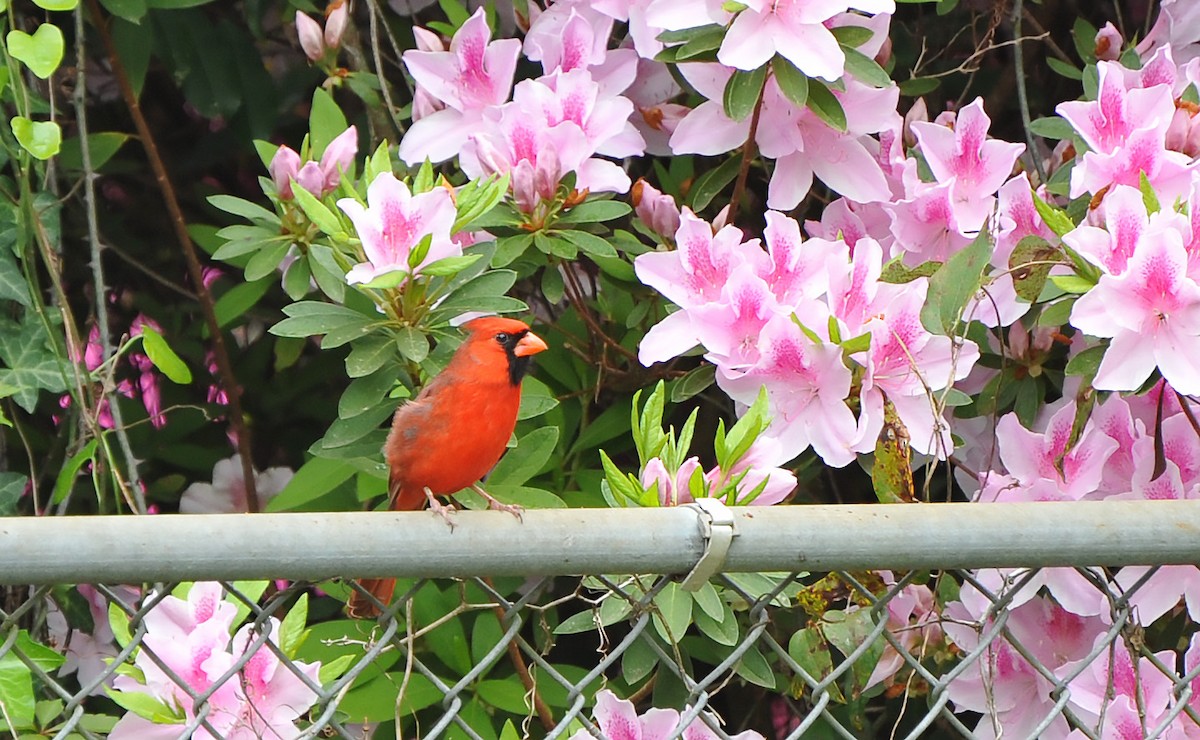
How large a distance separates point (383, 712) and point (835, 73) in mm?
1140

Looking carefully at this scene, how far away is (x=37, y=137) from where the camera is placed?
191 cm

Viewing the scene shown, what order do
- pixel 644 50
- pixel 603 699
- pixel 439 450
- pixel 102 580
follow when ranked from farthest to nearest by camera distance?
1. pixel 644 50
2. pixel 439 450
3. pixel 603 699
4. pixel 102 580

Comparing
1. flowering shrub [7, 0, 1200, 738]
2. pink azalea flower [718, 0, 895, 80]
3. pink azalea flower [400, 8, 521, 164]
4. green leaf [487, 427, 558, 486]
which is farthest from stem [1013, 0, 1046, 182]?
green leaf [487, 427, 558, 486]

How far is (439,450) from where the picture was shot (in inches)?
77.5

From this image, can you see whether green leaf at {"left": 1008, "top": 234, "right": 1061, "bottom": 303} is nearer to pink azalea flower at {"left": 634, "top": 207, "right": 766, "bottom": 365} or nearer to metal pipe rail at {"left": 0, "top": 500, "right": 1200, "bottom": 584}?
pink azalea flower at {"left": 634, "top": 207, "right": 766, "bottom": 365}

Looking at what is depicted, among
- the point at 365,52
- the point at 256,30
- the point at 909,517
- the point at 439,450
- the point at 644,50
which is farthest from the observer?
the point at 365,52

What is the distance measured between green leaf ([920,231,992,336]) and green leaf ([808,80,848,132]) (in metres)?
0.31

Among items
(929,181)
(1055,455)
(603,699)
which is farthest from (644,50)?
(603,699)

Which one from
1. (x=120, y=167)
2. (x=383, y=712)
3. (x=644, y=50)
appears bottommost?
(x=383, y=712)

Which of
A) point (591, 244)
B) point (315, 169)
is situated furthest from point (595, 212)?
point (315, 169)

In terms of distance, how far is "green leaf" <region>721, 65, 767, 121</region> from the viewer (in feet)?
6.57

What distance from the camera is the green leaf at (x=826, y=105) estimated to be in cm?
203

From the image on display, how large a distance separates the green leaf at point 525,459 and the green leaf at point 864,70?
0.67 metres

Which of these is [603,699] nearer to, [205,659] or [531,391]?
[205,659]
